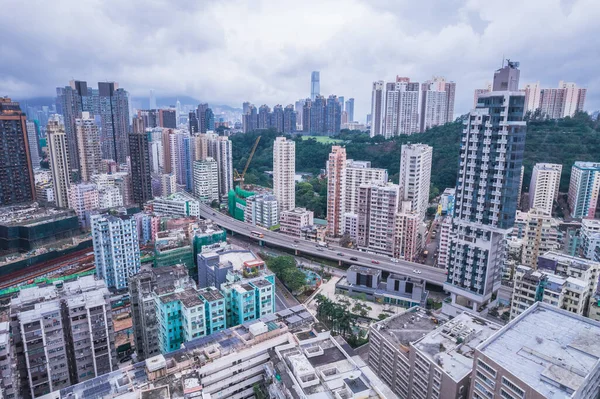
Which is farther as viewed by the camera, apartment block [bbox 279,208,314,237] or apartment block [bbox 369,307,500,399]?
apartment block [bbox 279,208,314,237]

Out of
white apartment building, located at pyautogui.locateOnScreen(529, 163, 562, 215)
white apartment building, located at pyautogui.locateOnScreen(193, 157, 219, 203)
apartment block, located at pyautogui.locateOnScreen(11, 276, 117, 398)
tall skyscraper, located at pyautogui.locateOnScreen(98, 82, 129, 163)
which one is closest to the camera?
apartment block, located at pyautogui.locateOnScreen(11, 276, 117, 398)

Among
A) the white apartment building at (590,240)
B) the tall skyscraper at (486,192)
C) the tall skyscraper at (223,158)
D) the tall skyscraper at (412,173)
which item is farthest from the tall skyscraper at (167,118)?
the white apartment building at (590,240)

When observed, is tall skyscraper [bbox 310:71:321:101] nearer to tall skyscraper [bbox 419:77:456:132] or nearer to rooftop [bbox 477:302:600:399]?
tall skyscraper [bbox 419:77:456:132]

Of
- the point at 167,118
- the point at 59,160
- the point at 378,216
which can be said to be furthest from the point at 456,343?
the point at 167,118

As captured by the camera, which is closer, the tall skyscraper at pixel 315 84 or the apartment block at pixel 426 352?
the apartment block at pixel 426 352

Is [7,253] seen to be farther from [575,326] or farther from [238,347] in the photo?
[575,326]

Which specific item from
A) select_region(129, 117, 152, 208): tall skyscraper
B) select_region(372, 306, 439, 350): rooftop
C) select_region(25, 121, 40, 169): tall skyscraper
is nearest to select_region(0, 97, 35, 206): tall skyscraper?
select_region(129, 117, 152, 208): tall skyscraper

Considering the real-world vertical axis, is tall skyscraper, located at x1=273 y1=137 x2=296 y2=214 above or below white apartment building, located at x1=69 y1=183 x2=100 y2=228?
above

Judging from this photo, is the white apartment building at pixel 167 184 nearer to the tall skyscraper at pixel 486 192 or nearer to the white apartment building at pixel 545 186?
the tall skyscraper at pixel 486 192

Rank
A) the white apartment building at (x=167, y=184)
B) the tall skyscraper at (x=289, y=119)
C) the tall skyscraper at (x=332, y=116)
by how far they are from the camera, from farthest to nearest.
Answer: the tall skyscraper at (x=332, y=116), the tall skyscraper at (x=289, y=119), the white apartment building at (x=167, y=184)
